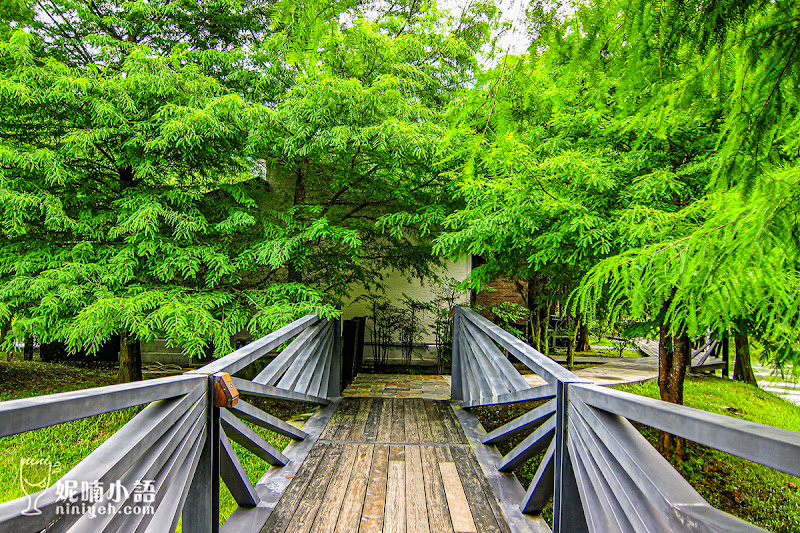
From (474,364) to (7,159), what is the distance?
4970 millimetres

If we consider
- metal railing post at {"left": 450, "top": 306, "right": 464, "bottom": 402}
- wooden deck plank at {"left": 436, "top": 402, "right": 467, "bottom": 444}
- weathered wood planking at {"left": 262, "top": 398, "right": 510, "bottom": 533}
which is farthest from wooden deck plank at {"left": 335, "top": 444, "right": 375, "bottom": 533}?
metal railing post at {"left": 450, "top": 306, "right": 464, "bottom": 402}

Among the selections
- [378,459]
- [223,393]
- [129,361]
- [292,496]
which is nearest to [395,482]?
[378,459]

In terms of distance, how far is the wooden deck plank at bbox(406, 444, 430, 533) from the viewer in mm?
2131

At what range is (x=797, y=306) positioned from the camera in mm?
1788

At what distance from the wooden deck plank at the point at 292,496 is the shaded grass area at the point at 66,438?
1.00 m

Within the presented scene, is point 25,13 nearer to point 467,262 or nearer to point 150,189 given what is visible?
point 150,189

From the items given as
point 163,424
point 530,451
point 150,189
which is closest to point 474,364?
point 530,451

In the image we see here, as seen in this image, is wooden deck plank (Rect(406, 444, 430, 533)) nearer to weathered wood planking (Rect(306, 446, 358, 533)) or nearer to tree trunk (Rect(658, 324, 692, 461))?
weathered wood planking (Rect(306, 446, 358, 533))

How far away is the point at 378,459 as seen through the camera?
9.73 ft

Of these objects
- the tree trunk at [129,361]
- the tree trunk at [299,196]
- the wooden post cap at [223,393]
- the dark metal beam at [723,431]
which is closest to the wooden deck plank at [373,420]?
the wooden post cap at [223,393]

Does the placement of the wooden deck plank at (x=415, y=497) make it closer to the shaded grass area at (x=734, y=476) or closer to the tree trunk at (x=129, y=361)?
the shaded grass area at (x=734, y=476)

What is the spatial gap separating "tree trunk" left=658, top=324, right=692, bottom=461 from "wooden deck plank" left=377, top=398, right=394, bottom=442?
2.81 m

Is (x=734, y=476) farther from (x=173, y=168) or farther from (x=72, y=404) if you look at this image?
(x=173, y=168)

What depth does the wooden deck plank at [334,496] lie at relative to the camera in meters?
2.12
